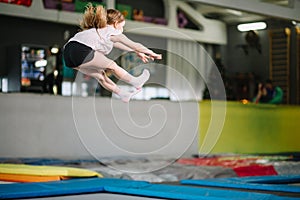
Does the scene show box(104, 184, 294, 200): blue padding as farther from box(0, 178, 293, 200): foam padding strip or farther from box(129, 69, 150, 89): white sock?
box(129, 69, 150, 89): white sock

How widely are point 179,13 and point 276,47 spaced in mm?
2696

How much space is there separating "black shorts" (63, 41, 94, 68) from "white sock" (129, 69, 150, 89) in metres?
0.40

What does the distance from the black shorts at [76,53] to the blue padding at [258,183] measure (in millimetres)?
1889

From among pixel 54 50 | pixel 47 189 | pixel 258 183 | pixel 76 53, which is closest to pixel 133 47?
pixel 76 53

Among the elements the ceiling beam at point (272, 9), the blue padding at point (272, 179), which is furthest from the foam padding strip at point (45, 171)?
the ceiling beam at point (272, 9)

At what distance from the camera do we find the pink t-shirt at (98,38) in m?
2.99

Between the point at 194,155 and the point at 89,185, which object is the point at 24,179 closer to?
the point at 89,185

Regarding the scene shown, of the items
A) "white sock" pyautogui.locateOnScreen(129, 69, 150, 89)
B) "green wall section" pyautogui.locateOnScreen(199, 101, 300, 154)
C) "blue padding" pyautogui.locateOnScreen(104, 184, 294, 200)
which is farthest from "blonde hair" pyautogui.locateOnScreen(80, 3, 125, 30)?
"green wall section" pyautogui.locateOnScreen(199, 101, 300, 154)

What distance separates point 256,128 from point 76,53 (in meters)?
5.70

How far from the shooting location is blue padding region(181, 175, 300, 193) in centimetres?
428

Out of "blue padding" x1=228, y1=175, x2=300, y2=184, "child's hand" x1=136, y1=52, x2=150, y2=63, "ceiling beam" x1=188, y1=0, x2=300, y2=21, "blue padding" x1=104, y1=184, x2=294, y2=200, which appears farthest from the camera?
"ceiling beam" x1=188, y1=0, x2=300, y2=21

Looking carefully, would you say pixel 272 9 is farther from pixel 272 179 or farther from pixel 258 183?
pixel 258 183

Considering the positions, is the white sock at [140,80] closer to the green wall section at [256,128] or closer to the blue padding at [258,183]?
the blue padding at [258,183]

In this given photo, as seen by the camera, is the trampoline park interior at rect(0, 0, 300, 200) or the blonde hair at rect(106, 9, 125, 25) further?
the trampoline park interior at rect(0, 0, 300, 200)
